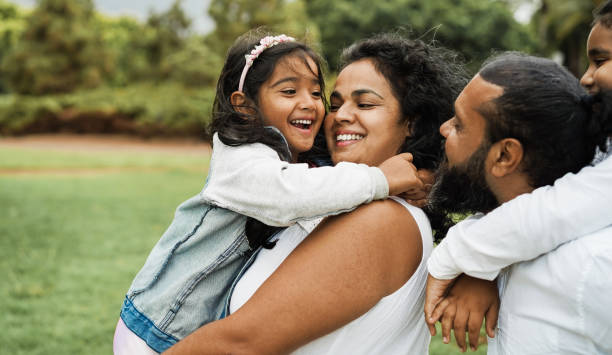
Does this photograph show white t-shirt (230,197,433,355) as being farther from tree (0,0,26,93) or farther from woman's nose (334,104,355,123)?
tree (0,0,26,93)

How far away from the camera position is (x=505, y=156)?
1521 millimetres

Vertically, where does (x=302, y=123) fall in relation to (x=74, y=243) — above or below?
above

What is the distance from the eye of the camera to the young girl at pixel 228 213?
1.80m

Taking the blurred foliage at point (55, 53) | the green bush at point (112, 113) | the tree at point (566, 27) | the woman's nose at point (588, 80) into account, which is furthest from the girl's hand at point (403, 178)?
the blurred foliage at point (55, 53)

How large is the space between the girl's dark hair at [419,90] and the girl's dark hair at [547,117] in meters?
0.69

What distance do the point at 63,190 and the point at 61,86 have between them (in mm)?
15513

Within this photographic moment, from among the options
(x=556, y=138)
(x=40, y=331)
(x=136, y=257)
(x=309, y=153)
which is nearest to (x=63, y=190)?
(x=136, y=257)

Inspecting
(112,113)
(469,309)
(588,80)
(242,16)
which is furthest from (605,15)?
(242,16)

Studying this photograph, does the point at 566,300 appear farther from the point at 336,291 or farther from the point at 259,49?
the point at 259,49

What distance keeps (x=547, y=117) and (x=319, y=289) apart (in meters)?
0.82

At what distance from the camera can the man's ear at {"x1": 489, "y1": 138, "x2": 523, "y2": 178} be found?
1487 millimetres

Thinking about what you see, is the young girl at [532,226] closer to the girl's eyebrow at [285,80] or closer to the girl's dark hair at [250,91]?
the girl's dark hair at [250,91]

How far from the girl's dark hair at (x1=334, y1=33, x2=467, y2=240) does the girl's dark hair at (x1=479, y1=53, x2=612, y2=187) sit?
69 cm

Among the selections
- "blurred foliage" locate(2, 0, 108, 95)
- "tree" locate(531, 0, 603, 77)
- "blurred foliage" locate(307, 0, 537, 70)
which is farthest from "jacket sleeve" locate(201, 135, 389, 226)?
"blurred foliage" locate(2, 0, 108, 95)
